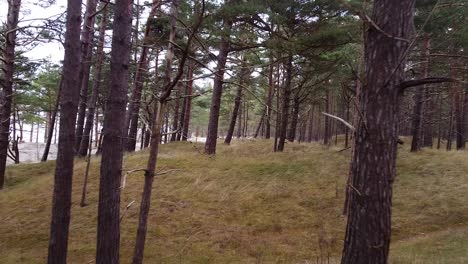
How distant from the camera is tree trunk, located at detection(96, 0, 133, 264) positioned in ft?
17.3

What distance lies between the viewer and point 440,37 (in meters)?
12.9

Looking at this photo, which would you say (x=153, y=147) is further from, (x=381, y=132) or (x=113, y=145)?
(x=381, y=132)

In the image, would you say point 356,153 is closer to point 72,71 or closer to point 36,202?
point 72,71

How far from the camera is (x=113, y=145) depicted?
208 inches

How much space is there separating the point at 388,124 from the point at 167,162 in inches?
445

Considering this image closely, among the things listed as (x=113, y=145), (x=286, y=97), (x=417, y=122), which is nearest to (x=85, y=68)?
(x=286, y=97)

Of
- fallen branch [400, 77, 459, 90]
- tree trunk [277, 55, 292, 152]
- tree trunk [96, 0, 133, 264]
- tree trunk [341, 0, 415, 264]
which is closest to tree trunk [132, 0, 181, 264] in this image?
tree trunk [96, 0, 133, 264]

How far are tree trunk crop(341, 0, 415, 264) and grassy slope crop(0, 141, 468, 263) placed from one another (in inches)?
150

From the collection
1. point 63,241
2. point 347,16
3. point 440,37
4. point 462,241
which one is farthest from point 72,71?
point 440,37

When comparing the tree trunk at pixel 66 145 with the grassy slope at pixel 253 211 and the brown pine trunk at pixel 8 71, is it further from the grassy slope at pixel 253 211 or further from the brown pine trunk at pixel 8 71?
the brown pine trunk at pixel 8 71

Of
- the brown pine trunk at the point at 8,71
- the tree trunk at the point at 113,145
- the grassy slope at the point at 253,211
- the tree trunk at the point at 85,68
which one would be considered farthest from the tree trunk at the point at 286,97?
the brown pine trunk at the point at 8,71

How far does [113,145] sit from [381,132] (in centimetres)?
372

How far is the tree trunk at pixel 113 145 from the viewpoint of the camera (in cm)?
527

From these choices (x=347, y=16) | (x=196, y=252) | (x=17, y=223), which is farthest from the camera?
(x=347, y=16)
